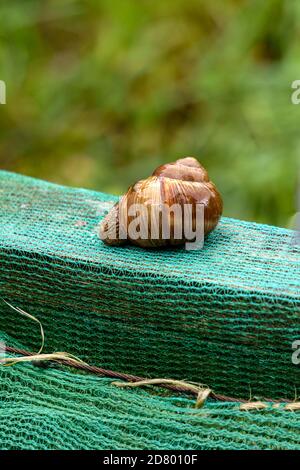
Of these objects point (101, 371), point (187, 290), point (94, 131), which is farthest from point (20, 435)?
point (94, 131)

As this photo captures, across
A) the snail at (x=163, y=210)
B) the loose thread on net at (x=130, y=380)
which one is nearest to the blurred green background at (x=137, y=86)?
the snail at (x=163, y=210)

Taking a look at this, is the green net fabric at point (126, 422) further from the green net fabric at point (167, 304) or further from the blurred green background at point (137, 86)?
the blurred green background at point (137, 86)

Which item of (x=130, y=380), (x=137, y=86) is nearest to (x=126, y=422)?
(x=130, y=380)

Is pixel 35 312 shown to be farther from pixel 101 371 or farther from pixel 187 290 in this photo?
pixel 187 290

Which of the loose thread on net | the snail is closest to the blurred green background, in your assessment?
the snail

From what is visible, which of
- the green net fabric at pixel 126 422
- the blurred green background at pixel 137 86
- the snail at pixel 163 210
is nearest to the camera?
the green net fabric at pixel 126 422

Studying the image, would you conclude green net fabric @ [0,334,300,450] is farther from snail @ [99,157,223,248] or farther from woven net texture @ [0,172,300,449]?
snail @ [99,157,223,248]
